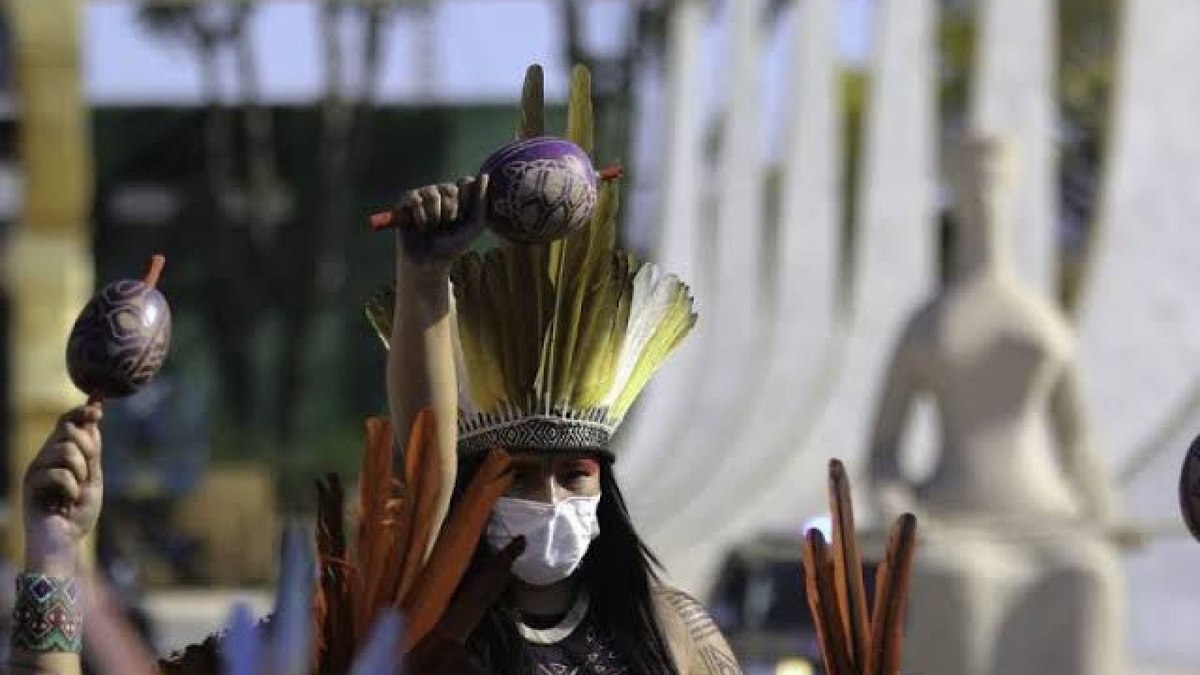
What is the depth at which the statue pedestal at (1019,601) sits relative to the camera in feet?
42.0

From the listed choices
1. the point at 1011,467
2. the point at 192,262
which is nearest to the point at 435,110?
the point at 192,262

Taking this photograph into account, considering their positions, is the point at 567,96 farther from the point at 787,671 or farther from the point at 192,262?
the point at 192,262

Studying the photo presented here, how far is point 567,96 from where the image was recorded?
4.96m

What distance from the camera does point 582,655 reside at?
188 inches

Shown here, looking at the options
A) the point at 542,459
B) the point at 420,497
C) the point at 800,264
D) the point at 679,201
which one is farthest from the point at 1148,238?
the point at 420,497

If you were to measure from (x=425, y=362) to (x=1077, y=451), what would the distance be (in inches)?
336

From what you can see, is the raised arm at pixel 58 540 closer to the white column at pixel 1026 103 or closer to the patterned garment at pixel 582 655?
the patterned garment at pixel 582 655

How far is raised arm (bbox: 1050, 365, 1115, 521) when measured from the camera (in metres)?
12.9

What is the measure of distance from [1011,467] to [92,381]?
908 centimetres

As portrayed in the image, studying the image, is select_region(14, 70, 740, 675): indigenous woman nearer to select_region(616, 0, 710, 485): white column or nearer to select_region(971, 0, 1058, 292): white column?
select_region(971, 0, 1058, 292): white column

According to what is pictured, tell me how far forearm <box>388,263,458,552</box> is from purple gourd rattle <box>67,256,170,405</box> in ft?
1.12

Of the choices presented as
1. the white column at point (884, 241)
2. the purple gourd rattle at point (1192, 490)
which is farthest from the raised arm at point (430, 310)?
the white column at point (884, 241)

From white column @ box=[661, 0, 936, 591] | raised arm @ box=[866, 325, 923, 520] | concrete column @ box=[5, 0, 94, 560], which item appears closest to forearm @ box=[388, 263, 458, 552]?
raised arm @ box=[866, 325, 923, 520]

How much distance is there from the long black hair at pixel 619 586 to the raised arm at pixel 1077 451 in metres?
8.16
